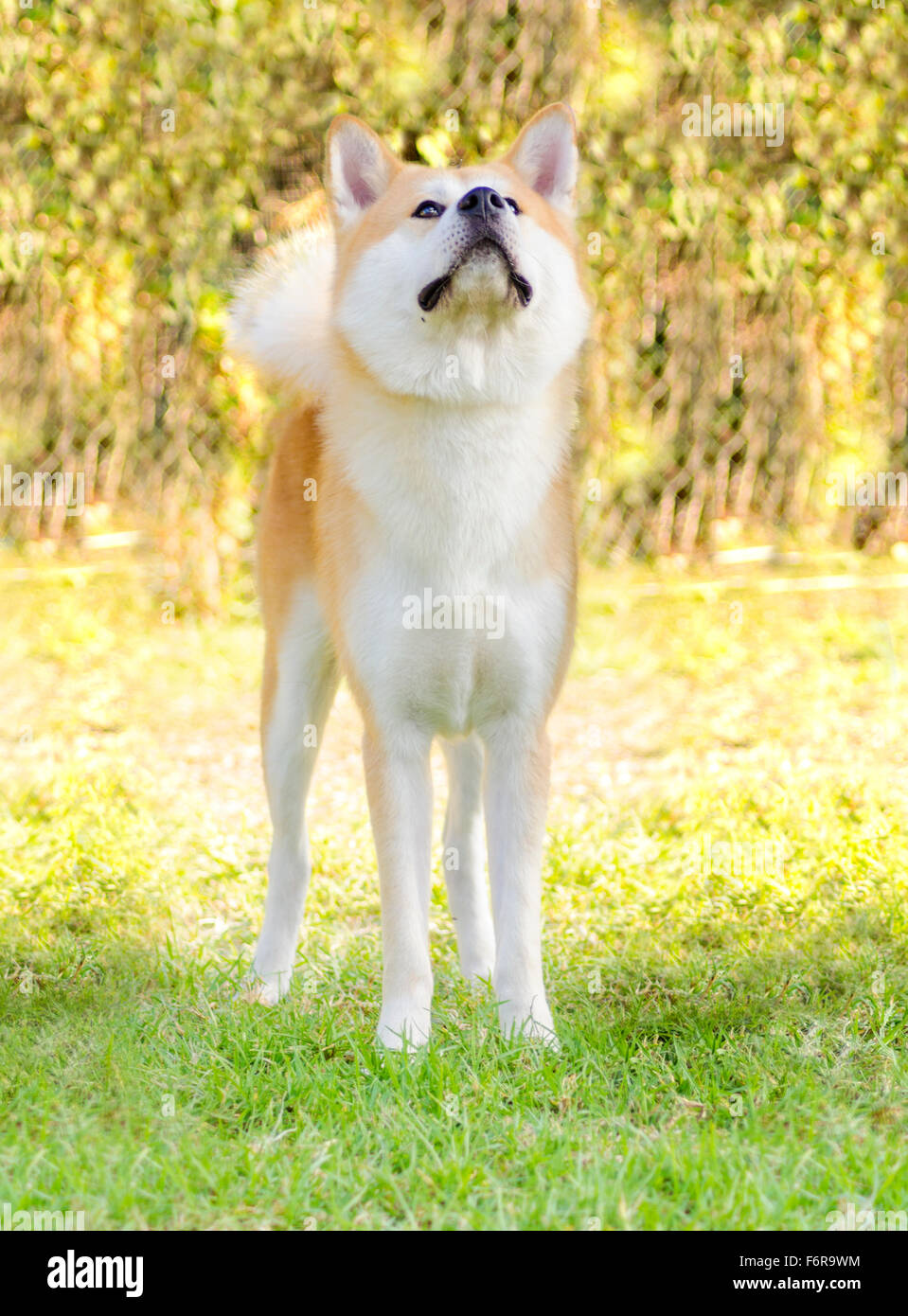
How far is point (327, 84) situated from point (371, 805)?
15.8 ft

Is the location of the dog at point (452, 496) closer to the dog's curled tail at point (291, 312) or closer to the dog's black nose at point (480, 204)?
the dog's black nose at point (480, 204)

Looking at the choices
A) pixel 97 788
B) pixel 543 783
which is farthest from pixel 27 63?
pixel 543 783

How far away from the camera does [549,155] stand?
305 cm

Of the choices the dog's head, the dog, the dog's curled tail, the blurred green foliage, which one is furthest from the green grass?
the blurred green foliage

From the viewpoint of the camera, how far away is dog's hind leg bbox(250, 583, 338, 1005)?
11.0ft

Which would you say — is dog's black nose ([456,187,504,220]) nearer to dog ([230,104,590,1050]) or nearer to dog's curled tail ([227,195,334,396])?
dog ([230,104,590,1050])

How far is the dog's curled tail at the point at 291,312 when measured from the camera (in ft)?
10.7

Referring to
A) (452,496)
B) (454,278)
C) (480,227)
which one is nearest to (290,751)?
(452,496)

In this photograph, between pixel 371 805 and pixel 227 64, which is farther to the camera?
pixel 227 64

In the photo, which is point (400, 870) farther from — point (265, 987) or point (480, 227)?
point (480, 227)

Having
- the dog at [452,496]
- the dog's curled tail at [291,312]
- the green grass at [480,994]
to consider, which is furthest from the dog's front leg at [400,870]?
the dog's curled tail at [291,312]

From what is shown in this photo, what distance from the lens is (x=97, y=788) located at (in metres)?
4.64

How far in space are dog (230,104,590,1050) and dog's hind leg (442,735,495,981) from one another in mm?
238

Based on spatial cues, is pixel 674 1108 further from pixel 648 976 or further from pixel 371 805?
pixel 371 805
